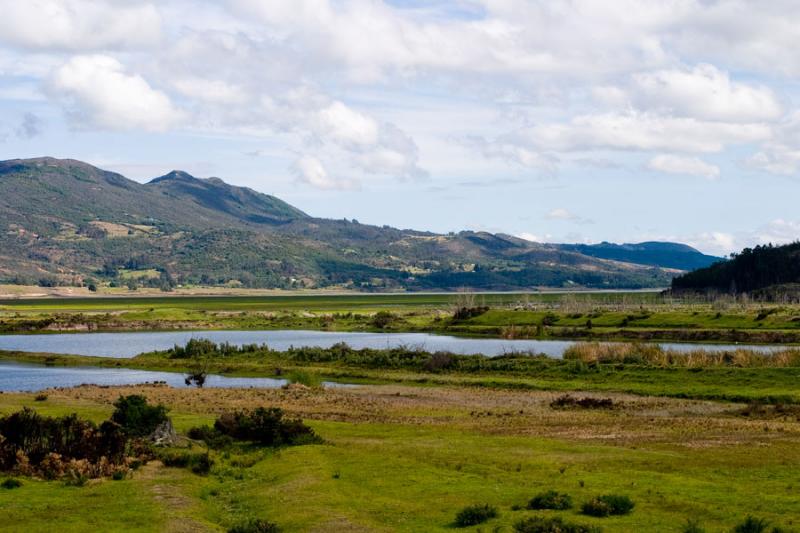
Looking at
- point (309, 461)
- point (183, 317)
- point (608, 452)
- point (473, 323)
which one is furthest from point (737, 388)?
point (183, 317)

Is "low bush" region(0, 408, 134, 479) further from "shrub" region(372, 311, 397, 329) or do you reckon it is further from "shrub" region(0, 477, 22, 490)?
"shrub" region(372, 311, 397, 329)

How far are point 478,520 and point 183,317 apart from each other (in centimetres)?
15469

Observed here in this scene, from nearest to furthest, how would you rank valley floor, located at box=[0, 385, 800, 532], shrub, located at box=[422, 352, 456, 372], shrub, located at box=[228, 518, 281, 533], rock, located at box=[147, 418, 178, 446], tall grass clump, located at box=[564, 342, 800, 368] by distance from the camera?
shrub, located at box=[228, 518, 281, 533] < valley floor, located at box=[0, 385, 800, 532] < rock, located at box=[147, 418, 178, 446] < tall grass clump, located at box=[564, 342, 800, 368] < shrub, located at box=[422, 352, 456, 372]

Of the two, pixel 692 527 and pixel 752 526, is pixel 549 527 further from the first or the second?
pixel 752 526

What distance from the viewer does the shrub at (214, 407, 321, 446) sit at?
127 ft

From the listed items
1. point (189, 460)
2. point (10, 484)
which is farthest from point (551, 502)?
point (10, 484)

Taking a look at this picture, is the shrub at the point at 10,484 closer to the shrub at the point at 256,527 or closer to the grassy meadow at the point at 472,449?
the grassy meadow at the point at 472,449

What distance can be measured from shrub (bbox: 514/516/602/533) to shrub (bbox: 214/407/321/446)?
17052mm

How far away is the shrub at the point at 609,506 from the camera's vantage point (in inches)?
954

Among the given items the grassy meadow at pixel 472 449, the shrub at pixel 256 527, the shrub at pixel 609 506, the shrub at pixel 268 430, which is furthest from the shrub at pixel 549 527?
the shrub at pixel 268 430

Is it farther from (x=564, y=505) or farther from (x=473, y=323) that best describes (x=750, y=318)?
(x=564, y=505)

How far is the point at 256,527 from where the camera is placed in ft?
77.9

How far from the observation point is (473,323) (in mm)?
148875

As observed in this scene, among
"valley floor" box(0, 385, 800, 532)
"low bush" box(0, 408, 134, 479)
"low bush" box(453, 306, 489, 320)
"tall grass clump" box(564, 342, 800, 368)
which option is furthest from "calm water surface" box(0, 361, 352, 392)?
"low bush" box(453, 306, 489, 320)
